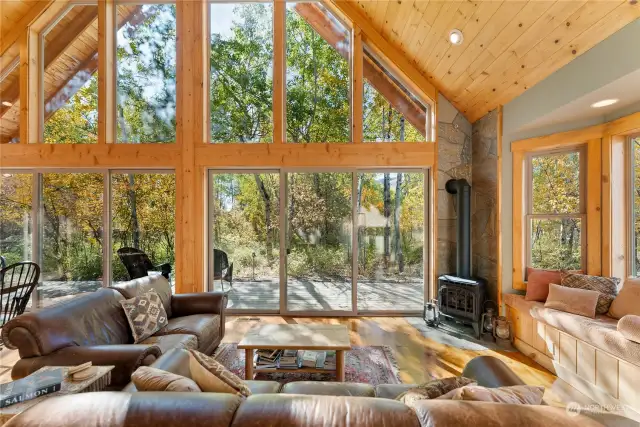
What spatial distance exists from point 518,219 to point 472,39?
2.16m

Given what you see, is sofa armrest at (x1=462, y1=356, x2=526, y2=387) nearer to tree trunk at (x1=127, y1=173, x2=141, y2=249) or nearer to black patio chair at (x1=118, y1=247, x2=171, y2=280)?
black patio chair at (x1=118, y1=247, x2=171, y2=280)

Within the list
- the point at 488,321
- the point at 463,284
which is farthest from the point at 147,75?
the point at 488,321

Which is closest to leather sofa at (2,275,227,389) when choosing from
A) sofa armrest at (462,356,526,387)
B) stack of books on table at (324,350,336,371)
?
stack of books on table at (324,350,336,371)

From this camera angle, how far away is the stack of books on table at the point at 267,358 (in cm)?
249

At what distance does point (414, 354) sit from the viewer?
3182 millimetres

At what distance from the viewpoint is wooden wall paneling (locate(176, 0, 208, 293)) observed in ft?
14.1

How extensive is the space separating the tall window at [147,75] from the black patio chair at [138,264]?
5.43 ft

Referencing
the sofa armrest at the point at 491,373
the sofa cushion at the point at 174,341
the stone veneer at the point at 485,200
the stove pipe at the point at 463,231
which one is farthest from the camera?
the stove pipe at the point at 463,231

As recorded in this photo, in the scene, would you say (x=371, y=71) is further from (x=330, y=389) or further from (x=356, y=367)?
(x=330, y=389)

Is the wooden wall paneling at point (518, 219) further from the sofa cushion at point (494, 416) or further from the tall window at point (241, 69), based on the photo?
the tall window at point (241, 69)

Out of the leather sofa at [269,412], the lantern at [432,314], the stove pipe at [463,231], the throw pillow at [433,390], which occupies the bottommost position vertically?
the lantern at [432,314]

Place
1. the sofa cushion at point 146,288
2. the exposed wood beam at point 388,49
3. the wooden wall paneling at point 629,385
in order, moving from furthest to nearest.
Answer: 1. the exposed wood beam at point 388,49
2. the sofa cushion at point 146,288
3. the wooden wall paneling at point 629,385

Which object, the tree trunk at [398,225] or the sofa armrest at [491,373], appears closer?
the sofa armrest at [491,373]

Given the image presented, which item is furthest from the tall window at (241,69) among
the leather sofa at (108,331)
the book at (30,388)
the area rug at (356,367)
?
the book at (30,388)
